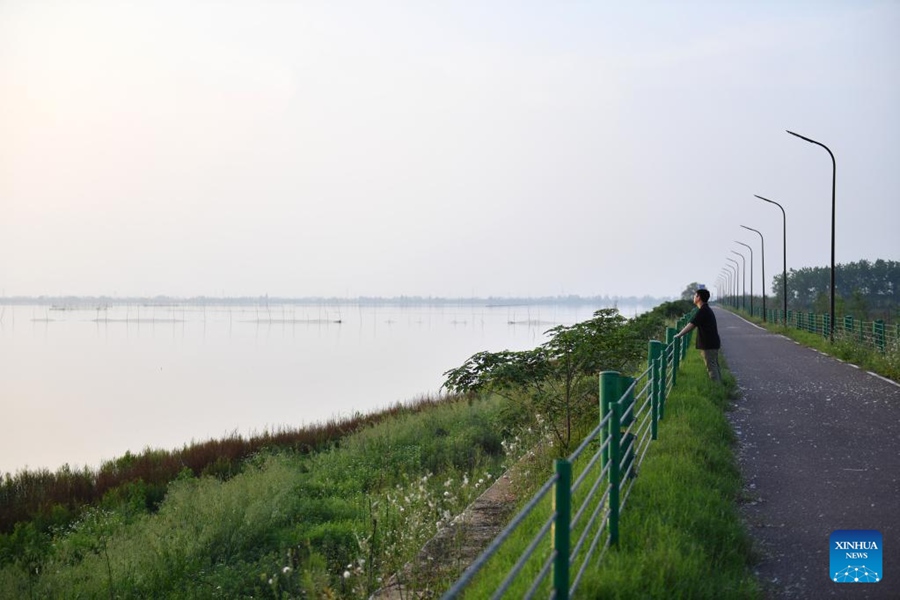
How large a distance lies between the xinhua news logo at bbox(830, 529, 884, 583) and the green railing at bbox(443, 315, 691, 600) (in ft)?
5.97

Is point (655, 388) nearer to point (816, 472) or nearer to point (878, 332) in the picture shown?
point (816, 472)

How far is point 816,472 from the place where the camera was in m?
9.24

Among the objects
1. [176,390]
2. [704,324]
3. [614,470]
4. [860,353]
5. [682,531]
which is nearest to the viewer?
[614,470]

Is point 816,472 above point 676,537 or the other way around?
the other way around

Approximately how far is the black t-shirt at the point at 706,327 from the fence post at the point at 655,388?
11.1 ft

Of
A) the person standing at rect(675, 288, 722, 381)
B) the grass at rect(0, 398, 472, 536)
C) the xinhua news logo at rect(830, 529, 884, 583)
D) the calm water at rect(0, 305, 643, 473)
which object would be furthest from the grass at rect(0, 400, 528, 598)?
the calm water at rect(0, 305, 643, 473)

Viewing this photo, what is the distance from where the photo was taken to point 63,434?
27.0 metres

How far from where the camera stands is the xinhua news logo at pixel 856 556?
19.2 ft

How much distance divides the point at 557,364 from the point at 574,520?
7525 mm

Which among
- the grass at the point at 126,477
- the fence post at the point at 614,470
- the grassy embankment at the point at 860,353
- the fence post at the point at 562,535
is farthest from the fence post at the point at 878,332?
the fence post at the point at 562,535

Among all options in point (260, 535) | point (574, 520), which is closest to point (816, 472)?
point (574, 520)

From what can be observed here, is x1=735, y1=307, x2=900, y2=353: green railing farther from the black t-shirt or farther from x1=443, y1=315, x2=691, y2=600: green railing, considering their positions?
x1=443, y1=315, x2=691, y2=600: green railing

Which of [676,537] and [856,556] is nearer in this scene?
[676,537]

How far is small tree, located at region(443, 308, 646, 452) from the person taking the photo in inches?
425
